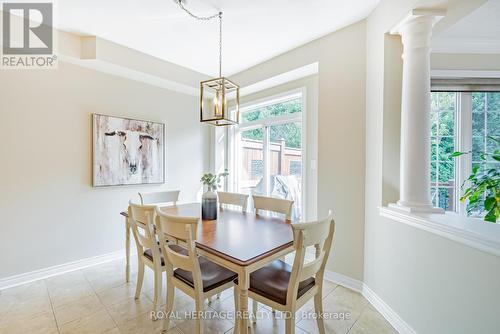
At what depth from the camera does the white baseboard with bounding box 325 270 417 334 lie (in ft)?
5.36

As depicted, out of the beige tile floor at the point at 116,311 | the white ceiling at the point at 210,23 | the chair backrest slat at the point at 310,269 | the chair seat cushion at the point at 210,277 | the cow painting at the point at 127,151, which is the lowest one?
the beige tile floor at the point at 116,311

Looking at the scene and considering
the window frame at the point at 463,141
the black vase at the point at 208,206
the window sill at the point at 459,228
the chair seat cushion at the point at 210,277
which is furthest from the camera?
the window frame at the point at 463,141

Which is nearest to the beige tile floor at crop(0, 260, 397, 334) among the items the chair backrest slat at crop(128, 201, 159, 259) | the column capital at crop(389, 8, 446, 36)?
the chair backrest slat at crop(128, 201, 159, 259)

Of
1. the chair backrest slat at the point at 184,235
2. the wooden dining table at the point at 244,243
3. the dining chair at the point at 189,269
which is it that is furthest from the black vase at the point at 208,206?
the chair backrest slat at the point at 184,235

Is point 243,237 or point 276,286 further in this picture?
point 243,237

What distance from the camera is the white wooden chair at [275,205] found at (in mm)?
2008

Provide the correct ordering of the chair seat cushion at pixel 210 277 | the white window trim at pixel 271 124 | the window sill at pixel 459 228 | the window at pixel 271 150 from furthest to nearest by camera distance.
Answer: the window at pixel 271 150 → the white window trim at pixel 271 124 → the chair seat cushion at pixel 210 277 → the window sill at pixel 459 228

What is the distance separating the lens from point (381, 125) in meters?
1.91

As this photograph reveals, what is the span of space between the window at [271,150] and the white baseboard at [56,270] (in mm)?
2136

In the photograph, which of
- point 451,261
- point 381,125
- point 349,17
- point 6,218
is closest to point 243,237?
point 451,261

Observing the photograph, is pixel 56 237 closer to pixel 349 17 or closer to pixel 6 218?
pixel 6 218

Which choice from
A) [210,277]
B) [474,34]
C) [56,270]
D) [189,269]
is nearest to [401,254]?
[210,277]

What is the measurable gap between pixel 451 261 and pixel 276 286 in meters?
1.06

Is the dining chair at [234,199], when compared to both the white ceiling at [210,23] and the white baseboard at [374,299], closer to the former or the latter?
the white baseboard at [374,299]
